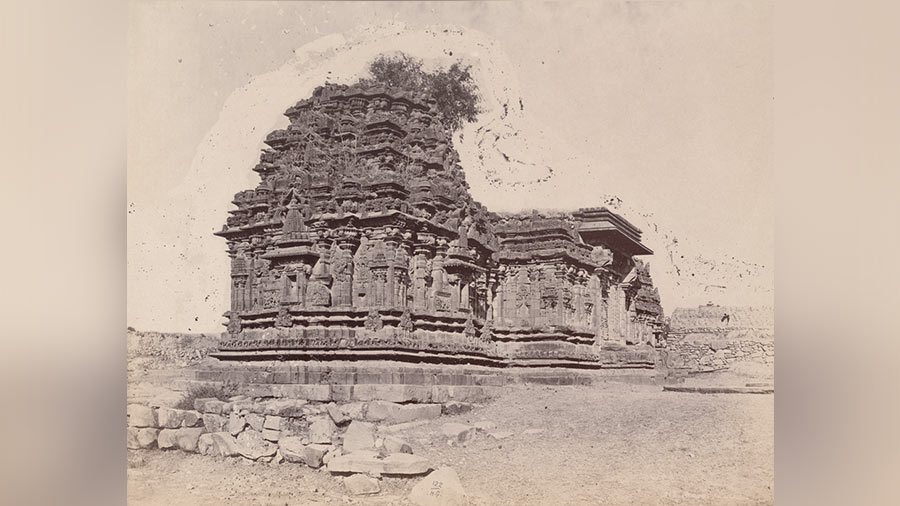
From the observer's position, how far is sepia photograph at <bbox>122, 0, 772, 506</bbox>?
29.1 ft

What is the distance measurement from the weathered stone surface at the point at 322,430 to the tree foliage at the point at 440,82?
376 cm

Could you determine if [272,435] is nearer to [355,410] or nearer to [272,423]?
[272,423]

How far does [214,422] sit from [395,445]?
7.48ft

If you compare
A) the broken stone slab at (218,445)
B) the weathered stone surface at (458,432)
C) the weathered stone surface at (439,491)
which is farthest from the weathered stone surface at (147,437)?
the weathered stone surface at (458,432)

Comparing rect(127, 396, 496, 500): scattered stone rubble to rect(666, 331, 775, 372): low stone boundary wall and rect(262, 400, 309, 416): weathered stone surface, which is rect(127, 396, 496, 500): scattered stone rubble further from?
rect(666, 331, 775, 372): low stone boundary wall

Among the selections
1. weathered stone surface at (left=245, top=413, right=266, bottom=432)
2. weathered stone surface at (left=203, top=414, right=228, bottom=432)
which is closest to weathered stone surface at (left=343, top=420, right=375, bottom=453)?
weathered stone surface at (left=245, top=413, right=266, bottom=432)

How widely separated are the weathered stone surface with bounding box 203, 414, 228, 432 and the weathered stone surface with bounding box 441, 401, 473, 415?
2.64 meters

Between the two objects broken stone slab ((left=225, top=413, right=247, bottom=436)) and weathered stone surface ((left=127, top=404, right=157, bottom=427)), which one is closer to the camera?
weathered stone surface ((left=127, top=404, right=157, bottom=427))

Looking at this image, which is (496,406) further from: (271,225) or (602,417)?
(271,225)

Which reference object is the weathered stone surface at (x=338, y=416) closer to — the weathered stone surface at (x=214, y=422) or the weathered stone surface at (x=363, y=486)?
the weathered stone surface at (x=363, y=486)

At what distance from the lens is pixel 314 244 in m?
9.95

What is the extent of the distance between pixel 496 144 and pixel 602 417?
3.41 meters

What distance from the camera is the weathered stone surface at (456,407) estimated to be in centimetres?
932
